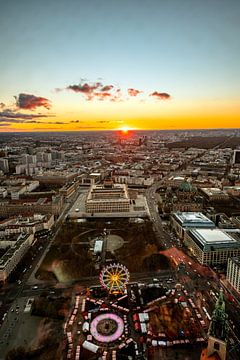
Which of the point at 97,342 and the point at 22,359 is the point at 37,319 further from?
the point at 97,342

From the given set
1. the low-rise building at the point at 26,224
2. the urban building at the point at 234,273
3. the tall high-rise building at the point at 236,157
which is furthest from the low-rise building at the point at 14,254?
the tall high-rise building at the point at 236,157

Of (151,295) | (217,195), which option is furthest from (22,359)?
(217,195)

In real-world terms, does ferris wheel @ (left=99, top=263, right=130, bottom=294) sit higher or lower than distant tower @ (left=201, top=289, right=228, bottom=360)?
lower

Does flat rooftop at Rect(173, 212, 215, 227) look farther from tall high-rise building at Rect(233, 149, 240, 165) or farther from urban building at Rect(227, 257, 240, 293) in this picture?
tall high-rise building at Rect(233, 149, 240, 165)

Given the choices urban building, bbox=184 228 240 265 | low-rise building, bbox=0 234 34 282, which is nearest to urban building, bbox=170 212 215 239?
urban building, bbox=184 228 240 265

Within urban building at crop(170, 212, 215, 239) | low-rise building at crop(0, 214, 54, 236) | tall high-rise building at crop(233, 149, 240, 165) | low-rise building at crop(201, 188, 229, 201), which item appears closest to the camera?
urban building at crop(170, 212, 215, 239)

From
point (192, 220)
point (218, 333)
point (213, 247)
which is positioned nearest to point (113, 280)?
point (213, 247)

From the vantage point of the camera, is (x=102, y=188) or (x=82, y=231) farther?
(x=102, y=188)
